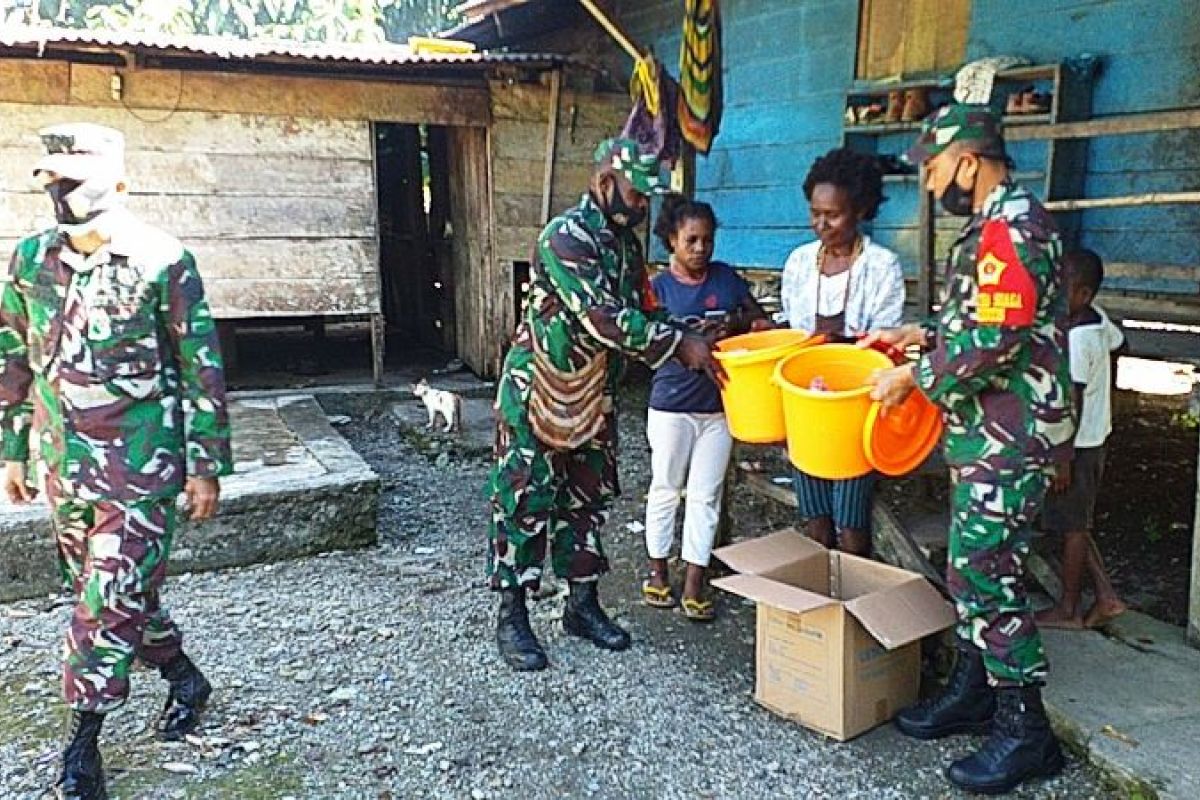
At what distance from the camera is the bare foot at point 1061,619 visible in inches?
135

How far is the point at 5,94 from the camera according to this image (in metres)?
6.93

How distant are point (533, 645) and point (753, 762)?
97 centimetres

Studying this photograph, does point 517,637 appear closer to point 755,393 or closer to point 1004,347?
point 755,393

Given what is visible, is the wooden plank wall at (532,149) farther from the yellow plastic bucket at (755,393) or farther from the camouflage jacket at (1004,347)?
the camouflage jacket at (1004,347)

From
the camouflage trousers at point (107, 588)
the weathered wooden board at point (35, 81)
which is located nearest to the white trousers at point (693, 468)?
the camouflage trousers at point (107, 588)

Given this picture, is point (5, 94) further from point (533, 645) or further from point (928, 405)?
point (928, 405)

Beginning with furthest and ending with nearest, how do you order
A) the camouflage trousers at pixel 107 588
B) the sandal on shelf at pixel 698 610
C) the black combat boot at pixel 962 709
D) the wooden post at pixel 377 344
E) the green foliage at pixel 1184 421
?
the wooden post at pixel 377 344
the green foliage at pixel 1184 421
the sandal on shelf at pixel 698 610
the black combat boot at pixel 962 709
the camouflage trousers at pixel 107 588

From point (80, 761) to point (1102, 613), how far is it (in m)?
3.21

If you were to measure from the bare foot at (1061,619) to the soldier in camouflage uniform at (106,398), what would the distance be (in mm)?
2727

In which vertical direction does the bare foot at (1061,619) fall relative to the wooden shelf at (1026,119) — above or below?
below

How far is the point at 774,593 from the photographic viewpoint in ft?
9.83

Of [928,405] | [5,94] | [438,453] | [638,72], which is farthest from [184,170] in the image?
[928,405]

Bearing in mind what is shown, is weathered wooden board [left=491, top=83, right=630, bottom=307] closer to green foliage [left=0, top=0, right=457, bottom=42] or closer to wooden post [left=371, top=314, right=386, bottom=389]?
wooden post [left=371, top=314, right=386, bottom=389]

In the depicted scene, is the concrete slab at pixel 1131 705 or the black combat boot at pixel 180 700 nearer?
the concrete slab at pixel 1131 705
